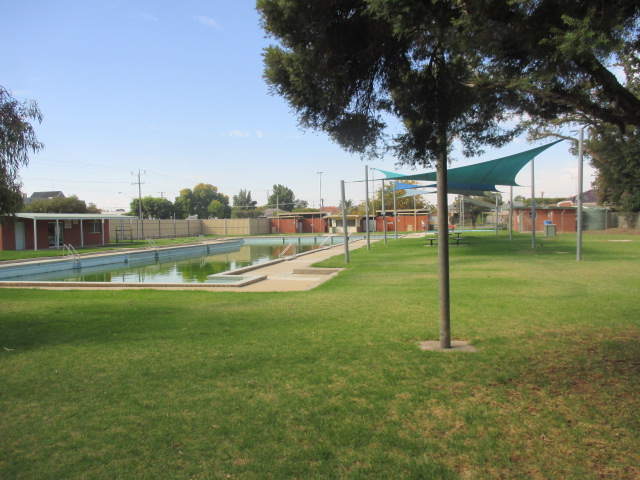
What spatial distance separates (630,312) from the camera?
23.1 feet

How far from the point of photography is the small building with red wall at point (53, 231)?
28.5 m

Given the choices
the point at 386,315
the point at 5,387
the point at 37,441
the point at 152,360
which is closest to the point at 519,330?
the point at 386,315

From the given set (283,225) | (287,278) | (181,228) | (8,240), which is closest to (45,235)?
(8,240)

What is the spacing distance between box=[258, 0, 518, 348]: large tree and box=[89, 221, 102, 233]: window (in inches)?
1327

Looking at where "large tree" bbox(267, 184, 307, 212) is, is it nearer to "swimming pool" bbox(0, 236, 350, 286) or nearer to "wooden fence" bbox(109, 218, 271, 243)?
"wooden fence" bbox(109, 218, 271, 243)

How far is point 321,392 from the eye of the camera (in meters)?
4.10

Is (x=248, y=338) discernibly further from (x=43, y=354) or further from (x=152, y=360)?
(x=43, y=354)

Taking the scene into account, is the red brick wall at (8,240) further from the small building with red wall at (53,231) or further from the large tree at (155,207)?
the large tree at (155,207)

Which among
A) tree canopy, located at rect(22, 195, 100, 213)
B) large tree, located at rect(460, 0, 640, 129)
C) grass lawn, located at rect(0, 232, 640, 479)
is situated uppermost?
tree canopy, located at rect(22, 195, 100, 213)

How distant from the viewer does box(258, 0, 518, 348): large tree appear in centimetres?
434

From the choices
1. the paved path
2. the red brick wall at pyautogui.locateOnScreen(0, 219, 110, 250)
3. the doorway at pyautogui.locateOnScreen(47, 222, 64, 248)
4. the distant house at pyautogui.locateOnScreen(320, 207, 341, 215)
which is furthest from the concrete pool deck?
the distant house at pyautogui.locateOnScreen(320, 207, 341, 215)

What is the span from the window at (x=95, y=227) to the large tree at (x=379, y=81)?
3371 centimetres

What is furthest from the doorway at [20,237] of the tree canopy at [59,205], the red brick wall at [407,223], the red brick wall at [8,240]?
the red brick wall at [407,223]

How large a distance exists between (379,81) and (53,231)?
3230cm
